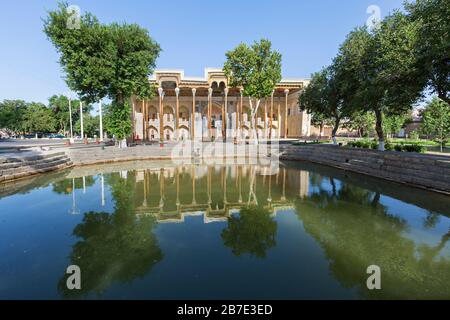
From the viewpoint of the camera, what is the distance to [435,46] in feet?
34.5

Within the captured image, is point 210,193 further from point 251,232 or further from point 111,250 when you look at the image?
point 111,250

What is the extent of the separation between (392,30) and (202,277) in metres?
18.8

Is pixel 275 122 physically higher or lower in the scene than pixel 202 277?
higher

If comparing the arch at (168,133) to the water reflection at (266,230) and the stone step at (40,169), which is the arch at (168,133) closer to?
the stone step at (40,169)

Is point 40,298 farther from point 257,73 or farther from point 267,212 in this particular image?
point 257,73

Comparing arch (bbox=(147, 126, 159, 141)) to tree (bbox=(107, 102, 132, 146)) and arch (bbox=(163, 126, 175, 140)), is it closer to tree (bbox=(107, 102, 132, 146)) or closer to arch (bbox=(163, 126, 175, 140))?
arch (bbox=(163, 126, 175, 140))

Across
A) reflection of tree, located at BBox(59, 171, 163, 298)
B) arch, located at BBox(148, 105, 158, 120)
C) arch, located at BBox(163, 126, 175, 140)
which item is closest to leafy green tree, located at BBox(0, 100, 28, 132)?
arch, located at BBox(148, 105, 158, 120)

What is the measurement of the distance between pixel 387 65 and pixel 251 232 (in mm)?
14070

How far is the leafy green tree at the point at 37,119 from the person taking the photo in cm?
6075

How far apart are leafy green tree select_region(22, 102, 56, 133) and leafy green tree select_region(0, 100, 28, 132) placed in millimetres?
1068

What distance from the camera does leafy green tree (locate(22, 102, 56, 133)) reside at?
199 ft

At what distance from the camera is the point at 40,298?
3.73 m

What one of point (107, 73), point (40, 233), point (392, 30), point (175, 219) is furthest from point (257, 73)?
point (40, 233)

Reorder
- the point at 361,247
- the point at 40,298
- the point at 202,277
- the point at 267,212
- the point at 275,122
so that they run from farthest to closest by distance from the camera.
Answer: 1. the point at 275,122
2. the point at 267,212
3. the point at 361,247
4. the point at 202,277
5. the point at 40,298
